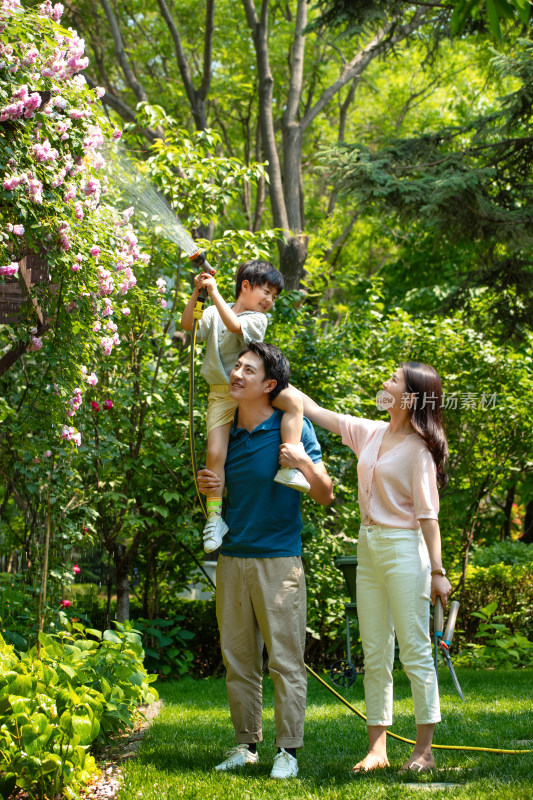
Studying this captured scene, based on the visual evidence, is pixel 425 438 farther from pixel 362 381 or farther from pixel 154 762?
pixel 362 381

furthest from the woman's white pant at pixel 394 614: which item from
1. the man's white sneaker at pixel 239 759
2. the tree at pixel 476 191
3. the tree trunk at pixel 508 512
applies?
the tree trunk at pixel 508 512

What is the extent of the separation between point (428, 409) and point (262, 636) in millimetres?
Answer: 1138

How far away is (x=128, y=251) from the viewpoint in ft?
15.2

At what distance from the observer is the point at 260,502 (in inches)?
125

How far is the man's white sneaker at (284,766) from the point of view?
299 cm

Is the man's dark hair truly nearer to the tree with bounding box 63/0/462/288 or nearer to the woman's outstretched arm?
the woman's outstretched arm

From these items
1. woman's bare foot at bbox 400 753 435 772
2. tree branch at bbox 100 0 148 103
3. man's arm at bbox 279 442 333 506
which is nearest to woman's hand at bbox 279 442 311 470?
man's arm at bbox 279 442 333 506

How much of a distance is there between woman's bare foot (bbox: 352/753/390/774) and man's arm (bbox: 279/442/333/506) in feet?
3.36

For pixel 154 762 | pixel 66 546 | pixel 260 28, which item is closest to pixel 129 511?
pixel 66 546

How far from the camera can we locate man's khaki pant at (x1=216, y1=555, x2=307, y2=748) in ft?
10.0

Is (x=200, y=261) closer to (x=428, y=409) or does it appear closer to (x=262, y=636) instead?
(x=428, y=409)

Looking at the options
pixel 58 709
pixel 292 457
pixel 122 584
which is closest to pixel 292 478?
pixel 292 457

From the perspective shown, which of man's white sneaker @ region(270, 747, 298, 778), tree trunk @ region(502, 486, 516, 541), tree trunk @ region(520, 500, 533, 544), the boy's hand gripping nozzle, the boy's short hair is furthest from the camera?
tree trunk @ region(502, 486, 516, 541)

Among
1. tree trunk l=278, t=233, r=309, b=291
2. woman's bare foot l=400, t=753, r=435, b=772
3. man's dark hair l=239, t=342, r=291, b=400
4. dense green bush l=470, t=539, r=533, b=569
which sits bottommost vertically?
woman's bare foot l=400, t=753, r=435, b=772
